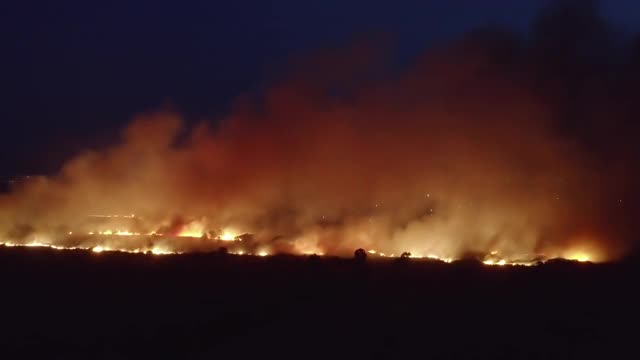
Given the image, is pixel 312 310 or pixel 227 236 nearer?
pixel 312 310

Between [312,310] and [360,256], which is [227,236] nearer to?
[360,256]

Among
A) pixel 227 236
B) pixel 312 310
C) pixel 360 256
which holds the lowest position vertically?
pixel 312 310

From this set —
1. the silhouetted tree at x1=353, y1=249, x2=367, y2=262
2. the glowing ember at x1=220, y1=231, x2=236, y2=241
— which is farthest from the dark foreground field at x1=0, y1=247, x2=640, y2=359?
the glowing ember at x1=220, y1=231, x2=236, y2=241

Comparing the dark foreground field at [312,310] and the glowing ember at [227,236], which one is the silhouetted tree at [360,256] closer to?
the dark foreground field at [312,310]

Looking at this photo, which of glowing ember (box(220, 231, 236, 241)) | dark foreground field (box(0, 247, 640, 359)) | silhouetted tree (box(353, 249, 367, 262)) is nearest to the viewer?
dark foreground field (box(0, 247, 640, 359))

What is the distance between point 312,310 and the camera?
14242mm

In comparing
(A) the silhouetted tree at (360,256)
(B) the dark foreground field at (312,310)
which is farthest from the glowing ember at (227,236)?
(A) the silhouetted tree at (360,256)

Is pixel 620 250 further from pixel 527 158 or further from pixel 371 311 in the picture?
pixel 371 311

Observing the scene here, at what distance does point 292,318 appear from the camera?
1363cm

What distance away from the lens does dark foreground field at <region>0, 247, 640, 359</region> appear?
11.7m

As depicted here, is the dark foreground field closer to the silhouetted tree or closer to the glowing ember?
the silhouetted tree

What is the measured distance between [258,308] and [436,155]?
13.6 meters

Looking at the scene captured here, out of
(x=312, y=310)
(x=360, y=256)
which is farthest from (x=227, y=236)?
(x=312, y=310)

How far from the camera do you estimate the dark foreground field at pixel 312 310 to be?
11.7m
